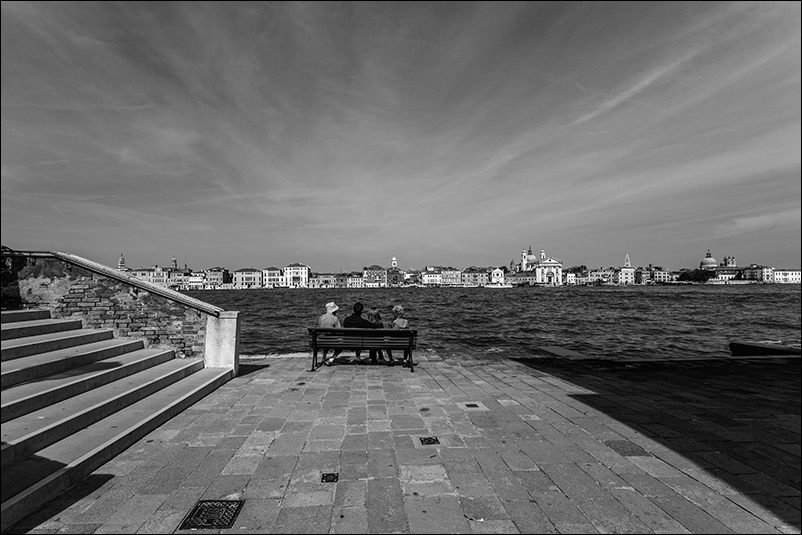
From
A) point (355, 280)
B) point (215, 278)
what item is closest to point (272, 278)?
point (215, 278)

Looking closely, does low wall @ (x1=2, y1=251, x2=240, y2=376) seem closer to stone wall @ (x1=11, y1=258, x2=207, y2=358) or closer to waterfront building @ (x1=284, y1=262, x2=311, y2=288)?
stone wall @ (x1=11, y1=258, x2=207, y2=358)

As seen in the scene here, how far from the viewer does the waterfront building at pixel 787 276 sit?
14475cm

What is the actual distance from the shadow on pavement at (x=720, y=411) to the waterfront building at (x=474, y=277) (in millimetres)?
170120

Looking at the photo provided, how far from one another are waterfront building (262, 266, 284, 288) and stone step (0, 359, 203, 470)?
167 meters

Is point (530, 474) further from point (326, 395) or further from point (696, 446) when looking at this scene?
point (326, 395)

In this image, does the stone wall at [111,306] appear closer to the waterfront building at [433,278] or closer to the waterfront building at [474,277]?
the waterfront building at [433,278]

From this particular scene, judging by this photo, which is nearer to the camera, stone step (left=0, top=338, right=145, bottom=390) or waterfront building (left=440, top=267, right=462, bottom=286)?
stone step (left=0, top=338, right=145, bottom=390)

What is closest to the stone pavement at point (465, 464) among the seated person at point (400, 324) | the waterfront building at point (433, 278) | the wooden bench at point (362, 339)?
the wooden bench at point (362, 339)

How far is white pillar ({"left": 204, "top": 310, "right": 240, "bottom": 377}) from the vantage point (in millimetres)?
7160

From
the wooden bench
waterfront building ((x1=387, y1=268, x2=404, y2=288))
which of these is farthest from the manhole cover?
waterfront building ((x1=387, y1=268, x2=404, y2=288))

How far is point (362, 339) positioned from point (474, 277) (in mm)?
175781

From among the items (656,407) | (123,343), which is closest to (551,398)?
(656,407)

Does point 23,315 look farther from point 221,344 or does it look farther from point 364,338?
point 364,338

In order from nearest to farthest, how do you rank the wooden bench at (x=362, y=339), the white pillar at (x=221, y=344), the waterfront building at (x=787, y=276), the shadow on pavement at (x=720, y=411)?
1. the shadow on pavement at (x=720, y=411)
2. the white pillar at (x=221, y=344)
3. the wooden bench at (x=362, y=339)
4. the waterfront building at (x=787, y=276)
